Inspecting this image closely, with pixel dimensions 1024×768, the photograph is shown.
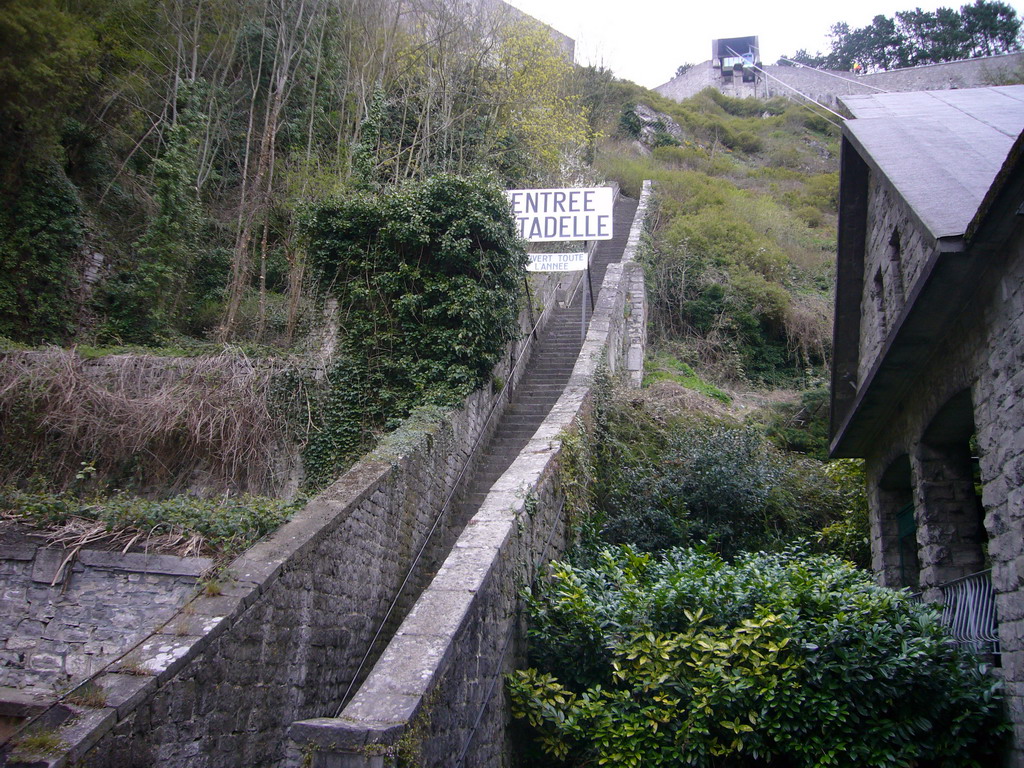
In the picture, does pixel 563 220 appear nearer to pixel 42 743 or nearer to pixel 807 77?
pixel 42 743

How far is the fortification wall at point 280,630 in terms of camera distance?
457cm

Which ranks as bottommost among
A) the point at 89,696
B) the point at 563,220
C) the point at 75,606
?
the point at 89,696

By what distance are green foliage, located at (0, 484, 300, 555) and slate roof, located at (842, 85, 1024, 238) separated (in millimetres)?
5771

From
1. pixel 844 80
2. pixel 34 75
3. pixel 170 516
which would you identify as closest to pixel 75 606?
pixel 170 516

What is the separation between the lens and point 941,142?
20.7ft

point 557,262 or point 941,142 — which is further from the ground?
point 557,262

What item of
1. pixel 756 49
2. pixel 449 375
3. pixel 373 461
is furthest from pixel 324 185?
pixel 756 49

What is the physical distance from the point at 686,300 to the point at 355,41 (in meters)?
9.53

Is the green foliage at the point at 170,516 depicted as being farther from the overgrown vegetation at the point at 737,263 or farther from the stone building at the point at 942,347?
the overgrown vegetation at the point at 737,263

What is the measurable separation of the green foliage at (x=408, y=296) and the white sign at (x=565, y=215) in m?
1.82

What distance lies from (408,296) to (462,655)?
19.0ft

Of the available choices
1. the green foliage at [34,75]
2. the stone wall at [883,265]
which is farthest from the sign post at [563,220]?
the green foliage at [34,75]

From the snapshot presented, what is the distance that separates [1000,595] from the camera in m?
4.58

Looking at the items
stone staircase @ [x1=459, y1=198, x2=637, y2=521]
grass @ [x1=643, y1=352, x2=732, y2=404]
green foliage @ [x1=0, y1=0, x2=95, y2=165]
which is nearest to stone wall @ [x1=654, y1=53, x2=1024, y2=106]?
grass @ [x1=643, y1=352, x2=732, y2=404]
